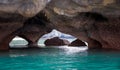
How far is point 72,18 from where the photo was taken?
712 inches

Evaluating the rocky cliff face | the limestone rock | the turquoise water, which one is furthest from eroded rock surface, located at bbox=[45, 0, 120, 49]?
the turquoise water

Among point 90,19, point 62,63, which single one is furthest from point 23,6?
point 90,19

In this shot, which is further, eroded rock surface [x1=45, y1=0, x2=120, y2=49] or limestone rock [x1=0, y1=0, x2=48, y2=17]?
eroded rock surface [x1=45, y1=0, x2=120, y2=49]

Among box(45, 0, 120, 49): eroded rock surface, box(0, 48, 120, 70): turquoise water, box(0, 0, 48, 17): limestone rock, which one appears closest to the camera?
box(0, 48, 120, 70): turquoise water

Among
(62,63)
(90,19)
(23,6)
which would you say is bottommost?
(62,63)

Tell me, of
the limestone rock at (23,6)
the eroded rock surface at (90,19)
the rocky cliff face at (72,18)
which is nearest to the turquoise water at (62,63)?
the limestone rock at (23,6)

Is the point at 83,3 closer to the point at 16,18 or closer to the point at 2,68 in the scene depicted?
the point at 16,18

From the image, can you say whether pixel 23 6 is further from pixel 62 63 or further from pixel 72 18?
pixel 62 63

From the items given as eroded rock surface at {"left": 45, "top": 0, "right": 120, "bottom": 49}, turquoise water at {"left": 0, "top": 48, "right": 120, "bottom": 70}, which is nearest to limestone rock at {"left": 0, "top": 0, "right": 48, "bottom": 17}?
eroded rock surface at {"left": 45, "top": 0, "right": 120, "bottom": 49}

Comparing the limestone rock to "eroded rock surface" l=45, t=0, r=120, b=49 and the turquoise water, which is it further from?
the turquoise water

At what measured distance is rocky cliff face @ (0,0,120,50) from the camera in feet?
48.2

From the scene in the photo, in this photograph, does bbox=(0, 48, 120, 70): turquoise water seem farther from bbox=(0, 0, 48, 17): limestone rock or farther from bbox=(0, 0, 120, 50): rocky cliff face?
bbox=(0, 0, 120, 50): rocky cliff face

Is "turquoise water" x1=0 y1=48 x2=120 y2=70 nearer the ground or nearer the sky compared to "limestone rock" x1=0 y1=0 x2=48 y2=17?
nearer the ground

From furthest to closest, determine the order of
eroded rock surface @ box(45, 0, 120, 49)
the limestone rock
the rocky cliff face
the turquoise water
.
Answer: eroded rock surface @ box(45, 0, 120, 49)
the rocky cliff face
the limestone rock
the turquoise water
